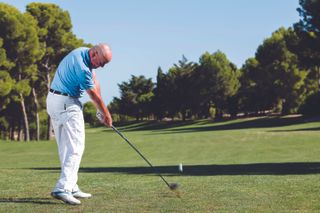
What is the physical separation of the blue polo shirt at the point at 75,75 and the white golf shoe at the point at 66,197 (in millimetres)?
1294

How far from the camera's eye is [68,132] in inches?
287

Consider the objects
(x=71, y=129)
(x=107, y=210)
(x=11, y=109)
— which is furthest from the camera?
(x=11, y=109)

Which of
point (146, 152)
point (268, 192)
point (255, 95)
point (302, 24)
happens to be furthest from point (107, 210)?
point (255, 95)

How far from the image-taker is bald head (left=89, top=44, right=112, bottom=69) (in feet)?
23.6

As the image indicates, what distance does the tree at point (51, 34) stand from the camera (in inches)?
2082

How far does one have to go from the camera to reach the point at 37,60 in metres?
50.8

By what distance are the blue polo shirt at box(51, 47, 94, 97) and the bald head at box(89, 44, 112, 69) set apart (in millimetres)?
80

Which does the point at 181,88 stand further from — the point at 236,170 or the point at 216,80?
the point at 236,170

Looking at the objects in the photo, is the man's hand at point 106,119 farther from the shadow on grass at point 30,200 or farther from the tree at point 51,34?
the tree at point 51,34

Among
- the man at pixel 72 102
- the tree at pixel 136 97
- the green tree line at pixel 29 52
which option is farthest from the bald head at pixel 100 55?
the tree at pixel 136 97

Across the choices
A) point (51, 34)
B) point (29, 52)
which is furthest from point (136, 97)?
point (29, 52)

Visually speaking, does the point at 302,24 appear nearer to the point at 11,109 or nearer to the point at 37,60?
the point at 37,60

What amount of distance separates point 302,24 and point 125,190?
160 feet

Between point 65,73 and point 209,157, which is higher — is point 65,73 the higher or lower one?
the higher one
